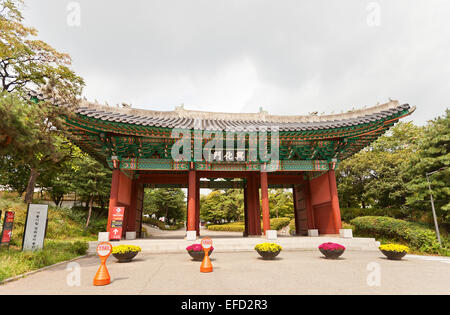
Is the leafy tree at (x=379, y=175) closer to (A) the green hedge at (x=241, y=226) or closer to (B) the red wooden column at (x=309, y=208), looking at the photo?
(A) the green hedge at (x=241, y=226)

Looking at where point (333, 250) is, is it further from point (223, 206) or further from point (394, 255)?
point (223, 206)

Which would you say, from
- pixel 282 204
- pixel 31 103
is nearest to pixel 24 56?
pixel 31 103

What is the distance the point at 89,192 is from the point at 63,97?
1777cm

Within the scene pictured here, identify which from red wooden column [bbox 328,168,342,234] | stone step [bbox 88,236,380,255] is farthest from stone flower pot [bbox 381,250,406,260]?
red wooden column [bbox 328,168,342,234]

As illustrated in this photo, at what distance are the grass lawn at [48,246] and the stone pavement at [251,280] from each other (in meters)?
0.56

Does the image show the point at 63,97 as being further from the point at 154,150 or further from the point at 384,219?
the point at 384,219

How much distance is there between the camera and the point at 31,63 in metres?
15.5

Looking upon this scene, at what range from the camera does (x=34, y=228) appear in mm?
8938

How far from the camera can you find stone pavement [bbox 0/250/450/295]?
4840mm

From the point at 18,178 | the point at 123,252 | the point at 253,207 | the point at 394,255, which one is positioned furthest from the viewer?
the point at 18,178

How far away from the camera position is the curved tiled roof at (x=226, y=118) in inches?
454

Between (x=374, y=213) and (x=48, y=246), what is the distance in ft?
88.6

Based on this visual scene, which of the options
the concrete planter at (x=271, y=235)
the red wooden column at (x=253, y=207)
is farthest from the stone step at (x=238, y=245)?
the red wooden column at (x=253, y=207)
